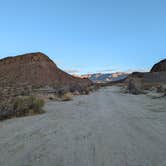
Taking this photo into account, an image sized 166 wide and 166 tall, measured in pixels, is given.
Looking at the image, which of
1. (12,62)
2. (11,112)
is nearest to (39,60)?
(12,62)

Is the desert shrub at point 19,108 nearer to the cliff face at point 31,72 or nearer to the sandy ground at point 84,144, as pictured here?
the sandy ground at point 84,144

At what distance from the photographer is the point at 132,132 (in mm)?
8523

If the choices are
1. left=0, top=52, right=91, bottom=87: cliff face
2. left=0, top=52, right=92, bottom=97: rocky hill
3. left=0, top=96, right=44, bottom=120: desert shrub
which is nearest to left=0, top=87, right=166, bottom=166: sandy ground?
left=0, top=96, right=44, bottom=120: desert shrub

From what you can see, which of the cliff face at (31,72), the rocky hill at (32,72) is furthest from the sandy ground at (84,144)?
the cliff face at (31,72)

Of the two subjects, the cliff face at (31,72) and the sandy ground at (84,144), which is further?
the cliff face at (31,72)

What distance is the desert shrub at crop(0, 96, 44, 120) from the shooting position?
1340 centimetres

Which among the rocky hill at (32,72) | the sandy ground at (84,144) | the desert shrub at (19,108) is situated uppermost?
the rocky hill at (32,72)

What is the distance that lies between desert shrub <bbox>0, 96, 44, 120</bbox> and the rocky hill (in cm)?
6040

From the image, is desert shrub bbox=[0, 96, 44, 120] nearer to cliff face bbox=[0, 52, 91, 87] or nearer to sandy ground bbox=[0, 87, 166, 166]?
sandy ground bbox=[0, 87, 166, 166]

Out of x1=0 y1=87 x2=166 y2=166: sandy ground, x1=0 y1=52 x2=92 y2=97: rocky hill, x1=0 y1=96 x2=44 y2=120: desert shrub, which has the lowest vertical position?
x1=0 y1=87 x2=166 y2=166: sandy ground

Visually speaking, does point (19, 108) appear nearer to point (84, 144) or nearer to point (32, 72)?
point (84, 144)

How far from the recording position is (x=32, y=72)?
309ft

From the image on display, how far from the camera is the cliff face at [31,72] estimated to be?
83863 mm

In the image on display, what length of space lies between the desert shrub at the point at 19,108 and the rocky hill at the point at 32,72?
60.4 metres
